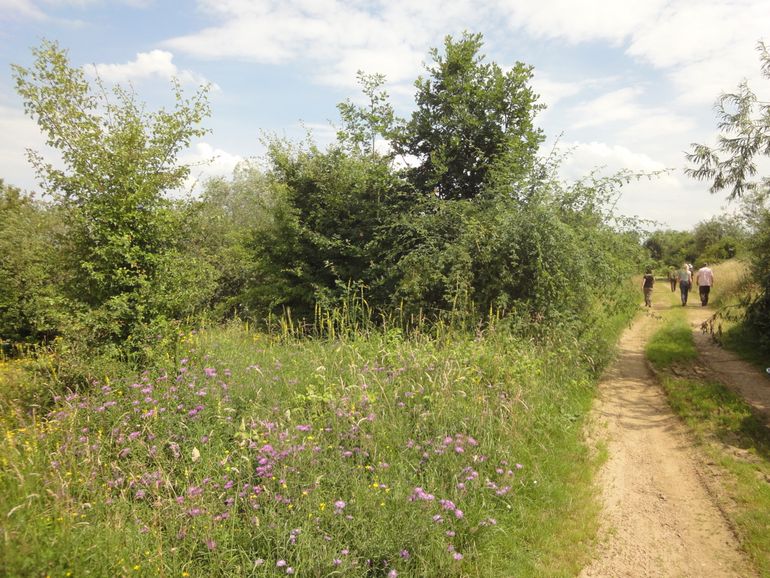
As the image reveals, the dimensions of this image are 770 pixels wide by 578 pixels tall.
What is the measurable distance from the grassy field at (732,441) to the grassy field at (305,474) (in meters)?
1.31

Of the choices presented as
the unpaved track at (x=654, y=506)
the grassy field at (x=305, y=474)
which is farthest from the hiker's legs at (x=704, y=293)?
the grassy field at (x=305, y=474)

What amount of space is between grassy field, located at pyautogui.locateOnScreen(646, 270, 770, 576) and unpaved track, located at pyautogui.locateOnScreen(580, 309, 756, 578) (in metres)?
0.15

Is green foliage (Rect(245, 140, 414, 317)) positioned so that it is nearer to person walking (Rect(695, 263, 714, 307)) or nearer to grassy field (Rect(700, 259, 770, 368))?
grassy field (Rect(700, 259, 770, 368))

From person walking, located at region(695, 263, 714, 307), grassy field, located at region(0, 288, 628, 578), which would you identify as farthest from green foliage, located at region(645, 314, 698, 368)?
grassy field, located at region(0, 288, 628, 578)

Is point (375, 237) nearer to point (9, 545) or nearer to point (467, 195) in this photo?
point (467, 195)

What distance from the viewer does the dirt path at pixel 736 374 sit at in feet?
23.9

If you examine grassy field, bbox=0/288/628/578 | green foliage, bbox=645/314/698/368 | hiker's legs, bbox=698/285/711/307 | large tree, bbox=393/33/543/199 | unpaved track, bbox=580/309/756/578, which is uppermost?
large tree, bbox=393/33/543/199

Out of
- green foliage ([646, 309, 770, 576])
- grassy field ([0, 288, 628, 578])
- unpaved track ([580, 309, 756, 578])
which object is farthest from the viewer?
green foliage ([646, 309, 770, 576])

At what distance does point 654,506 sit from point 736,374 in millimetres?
5498

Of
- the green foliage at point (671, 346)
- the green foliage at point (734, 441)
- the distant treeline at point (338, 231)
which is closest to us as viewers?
the green foliage at point (734, 441)

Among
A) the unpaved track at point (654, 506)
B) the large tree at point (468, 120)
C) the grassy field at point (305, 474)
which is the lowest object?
the unpaved track at point (654, 506)

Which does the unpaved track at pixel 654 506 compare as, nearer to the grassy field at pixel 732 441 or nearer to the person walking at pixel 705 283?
→ the grassy field at pixel 732 441

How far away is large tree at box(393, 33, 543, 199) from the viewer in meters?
12.1

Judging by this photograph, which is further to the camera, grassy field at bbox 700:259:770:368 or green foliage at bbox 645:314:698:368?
green foliage at bbox 645:314:698:368
